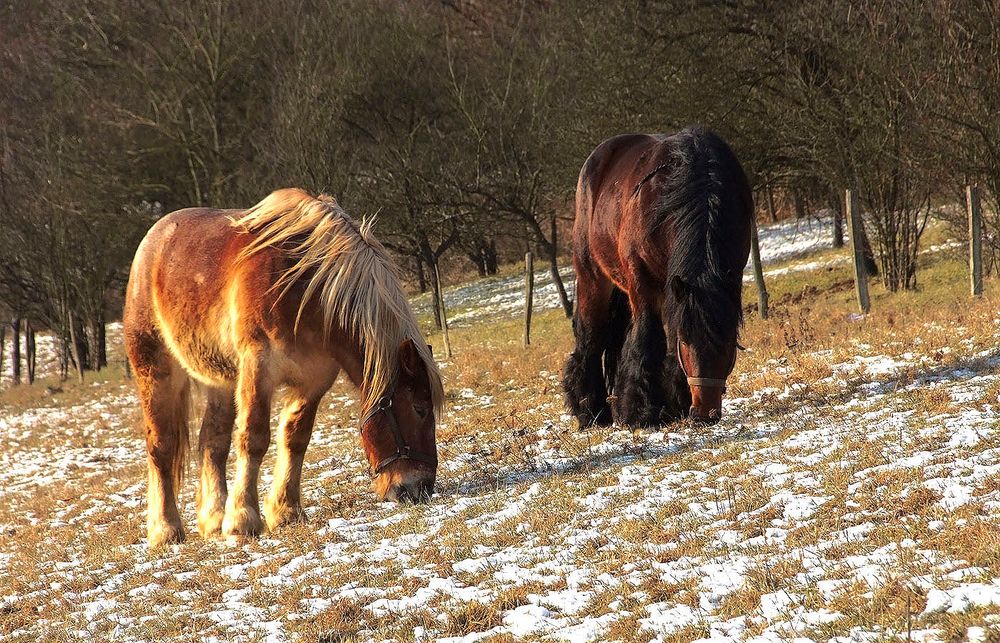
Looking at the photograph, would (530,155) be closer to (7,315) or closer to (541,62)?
(541,62)

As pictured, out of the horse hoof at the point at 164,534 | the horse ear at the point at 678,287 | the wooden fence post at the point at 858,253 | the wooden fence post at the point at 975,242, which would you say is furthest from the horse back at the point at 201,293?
the wooden fence post at the point at 975,242

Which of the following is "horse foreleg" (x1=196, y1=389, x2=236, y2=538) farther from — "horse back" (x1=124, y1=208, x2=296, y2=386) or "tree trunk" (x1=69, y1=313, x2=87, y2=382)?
"tree trunk" (x1=69, y1=313, x2=87, y2=382)

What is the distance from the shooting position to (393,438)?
6.02 metres

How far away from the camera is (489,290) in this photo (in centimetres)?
3525

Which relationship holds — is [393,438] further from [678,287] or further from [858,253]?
[858,253]

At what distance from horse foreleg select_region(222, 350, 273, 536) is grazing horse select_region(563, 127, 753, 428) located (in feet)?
9.76

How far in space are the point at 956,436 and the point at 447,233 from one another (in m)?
22.2

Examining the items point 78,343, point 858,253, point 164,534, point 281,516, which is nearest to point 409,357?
point 281,516

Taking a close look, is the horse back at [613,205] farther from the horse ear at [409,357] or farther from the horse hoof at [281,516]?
the horse hoof at [281,516]

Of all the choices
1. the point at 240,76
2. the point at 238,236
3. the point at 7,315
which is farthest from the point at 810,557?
the point at 7,315

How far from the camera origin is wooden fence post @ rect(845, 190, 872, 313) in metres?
14.0

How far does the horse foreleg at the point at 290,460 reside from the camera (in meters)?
6.42

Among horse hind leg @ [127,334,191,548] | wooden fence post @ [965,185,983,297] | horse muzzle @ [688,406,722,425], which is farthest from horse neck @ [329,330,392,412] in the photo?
wooden fence post @ [965,185,983,297]

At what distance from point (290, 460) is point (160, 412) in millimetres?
1419
